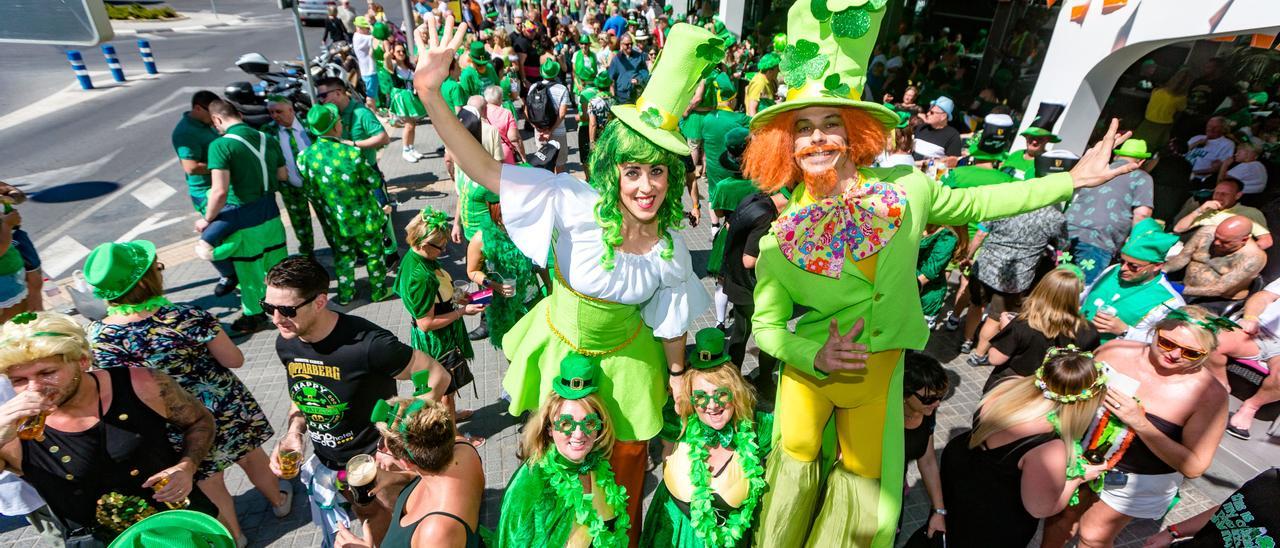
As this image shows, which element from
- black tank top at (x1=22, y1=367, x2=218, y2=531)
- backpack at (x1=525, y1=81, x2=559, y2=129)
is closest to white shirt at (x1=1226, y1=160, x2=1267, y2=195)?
backpack at (x1=525, y1=81, x2=559, y2=129)

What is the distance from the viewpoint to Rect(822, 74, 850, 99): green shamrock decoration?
2.00 m

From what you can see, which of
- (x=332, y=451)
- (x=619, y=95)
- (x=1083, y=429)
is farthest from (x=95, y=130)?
(x=1083, y=429)

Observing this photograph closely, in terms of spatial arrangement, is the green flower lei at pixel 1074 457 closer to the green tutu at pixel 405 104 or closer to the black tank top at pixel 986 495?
the black tank top at pixel 986 495

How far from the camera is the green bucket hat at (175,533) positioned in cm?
183

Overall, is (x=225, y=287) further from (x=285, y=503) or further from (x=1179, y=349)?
(x=1179, y=349)

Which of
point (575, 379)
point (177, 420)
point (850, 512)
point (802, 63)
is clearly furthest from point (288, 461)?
point (802, 63)

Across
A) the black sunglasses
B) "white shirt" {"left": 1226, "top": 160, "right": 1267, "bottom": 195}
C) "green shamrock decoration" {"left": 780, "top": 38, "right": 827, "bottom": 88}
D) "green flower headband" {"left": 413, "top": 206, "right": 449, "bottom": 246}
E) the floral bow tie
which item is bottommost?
"white shirt" {"left": 1226, "top": 160, "right": 1267, "bottom": 195}

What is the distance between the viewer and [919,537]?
270 centimetres

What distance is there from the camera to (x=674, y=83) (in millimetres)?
2213

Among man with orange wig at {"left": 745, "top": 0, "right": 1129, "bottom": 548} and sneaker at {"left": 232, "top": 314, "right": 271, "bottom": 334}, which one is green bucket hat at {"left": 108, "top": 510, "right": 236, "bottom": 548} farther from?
sneaker at {"left": 232, "top": 314, "right": 271, "bottom": 334}

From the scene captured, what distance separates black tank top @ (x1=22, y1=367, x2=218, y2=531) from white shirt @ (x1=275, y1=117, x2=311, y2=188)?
11.6 feet

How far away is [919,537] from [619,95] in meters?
9.07

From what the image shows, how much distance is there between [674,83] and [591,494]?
1.65 m

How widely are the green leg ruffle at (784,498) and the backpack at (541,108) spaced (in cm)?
634
